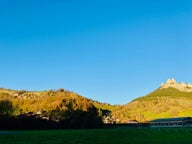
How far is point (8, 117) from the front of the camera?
199875mm

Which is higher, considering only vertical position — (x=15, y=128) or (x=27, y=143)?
(x=15, y=128)

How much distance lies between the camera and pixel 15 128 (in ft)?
639

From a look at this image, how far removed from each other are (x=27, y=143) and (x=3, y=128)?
122 m

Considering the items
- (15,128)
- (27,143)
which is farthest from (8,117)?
(27,143)

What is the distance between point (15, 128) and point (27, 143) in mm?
125528

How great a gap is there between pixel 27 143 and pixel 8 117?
13124 centimetres

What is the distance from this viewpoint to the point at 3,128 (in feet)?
621

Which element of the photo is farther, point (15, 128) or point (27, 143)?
point (15, 128)

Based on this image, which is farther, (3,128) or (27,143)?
(3,128)

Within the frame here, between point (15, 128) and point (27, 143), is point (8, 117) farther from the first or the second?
point (27, 143)

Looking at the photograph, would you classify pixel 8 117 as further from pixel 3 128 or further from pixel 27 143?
pixel 27 143

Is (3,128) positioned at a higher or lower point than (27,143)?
higher

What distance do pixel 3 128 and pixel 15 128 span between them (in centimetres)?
771

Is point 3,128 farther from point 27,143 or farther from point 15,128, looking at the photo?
point 27,143
